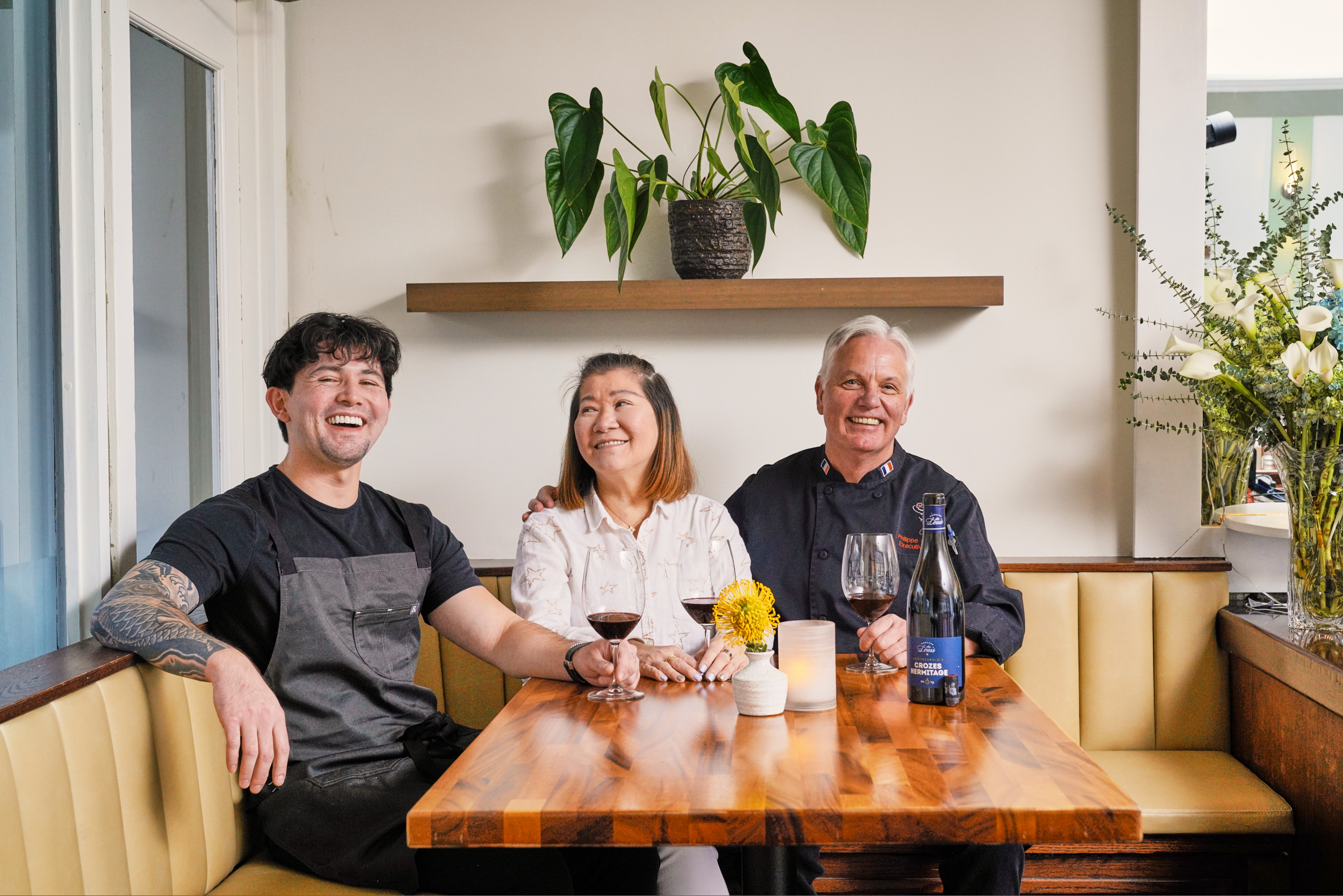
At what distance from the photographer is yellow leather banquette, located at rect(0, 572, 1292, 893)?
1.37 m

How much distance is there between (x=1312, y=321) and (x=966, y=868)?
1.39 m

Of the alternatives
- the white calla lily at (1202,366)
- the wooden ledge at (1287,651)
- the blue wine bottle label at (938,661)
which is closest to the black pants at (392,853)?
the blue wine bottle label at (938,661)

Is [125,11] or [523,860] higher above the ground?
[125,11]

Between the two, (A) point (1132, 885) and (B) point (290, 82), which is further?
(B) point (290, 82)

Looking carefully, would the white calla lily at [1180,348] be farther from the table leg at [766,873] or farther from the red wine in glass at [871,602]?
the table leg at [766,873]

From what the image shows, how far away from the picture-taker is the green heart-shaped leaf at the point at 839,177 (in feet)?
8.11

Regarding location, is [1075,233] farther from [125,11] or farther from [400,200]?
[125,11]

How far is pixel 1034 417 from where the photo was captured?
2.78 meters

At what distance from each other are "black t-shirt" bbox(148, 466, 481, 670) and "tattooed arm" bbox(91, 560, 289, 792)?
0.06 meters

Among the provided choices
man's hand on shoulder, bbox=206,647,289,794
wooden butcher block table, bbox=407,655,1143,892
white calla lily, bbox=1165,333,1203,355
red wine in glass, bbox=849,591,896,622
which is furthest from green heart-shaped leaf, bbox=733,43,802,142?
man's hand on shoulder, bbox=206,647,289,794

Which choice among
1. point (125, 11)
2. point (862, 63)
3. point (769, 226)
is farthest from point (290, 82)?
point (862, 63)

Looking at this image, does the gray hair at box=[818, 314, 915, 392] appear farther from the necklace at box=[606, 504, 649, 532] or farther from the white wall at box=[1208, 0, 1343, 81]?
the white wall at box=[1208, 0, 1343, 81]

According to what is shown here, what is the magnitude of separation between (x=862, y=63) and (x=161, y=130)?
6.01 ft

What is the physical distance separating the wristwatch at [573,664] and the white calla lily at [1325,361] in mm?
1652
